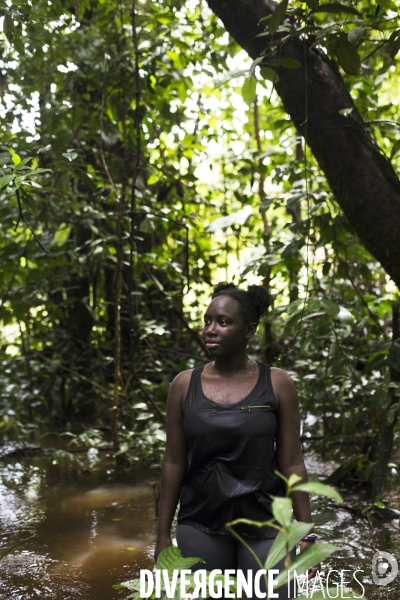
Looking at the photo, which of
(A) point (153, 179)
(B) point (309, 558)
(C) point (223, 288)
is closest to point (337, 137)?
(C) point (223, 288)

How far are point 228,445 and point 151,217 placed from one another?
350 cm

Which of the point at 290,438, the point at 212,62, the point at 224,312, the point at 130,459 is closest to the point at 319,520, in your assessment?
the point at 290,438

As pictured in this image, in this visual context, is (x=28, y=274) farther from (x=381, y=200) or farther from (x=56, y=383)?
(x=381, y=200)

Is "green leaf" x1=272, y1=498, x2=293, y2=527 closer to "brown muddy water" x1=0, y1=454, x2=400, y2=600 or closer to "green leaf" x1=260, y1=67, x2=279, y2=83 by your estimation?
"brown muddy water" x1=0, y1=454, x2=400, y2=600

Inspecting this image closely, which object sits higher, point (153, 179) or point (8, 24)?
point (153, 179)

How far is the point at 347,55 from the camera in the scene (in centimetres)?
312

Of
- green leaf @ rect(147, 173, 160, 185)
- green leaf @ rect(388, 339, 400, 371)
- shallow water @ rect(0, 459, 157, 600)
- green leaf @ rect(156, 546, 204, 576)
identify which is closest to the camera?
green leaf @ rect(156, 546, 204, 576)

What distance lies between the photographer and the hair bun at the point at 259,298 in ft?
8.70

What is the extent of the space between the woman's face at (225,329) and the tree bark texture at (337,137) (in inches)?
45.8

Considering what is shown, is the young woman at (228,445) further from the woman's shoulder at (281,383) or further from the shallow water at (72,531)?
the shallow water at (72,531)

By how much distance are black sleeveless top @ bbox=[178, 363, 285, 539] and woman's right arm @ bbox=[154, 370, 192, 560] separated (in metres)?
0.09

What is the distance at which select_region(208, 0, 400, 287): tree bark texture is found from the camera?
3.41 metres

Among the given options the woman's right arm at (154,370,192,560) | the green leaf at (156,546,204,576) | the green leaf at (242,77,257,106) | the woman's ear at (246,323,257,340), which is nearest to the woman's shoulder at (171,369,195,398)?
the woman's right arm at (154,370,192,560)

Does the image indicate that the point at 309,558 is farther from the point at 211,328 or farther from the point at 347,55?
the point at 347,55
